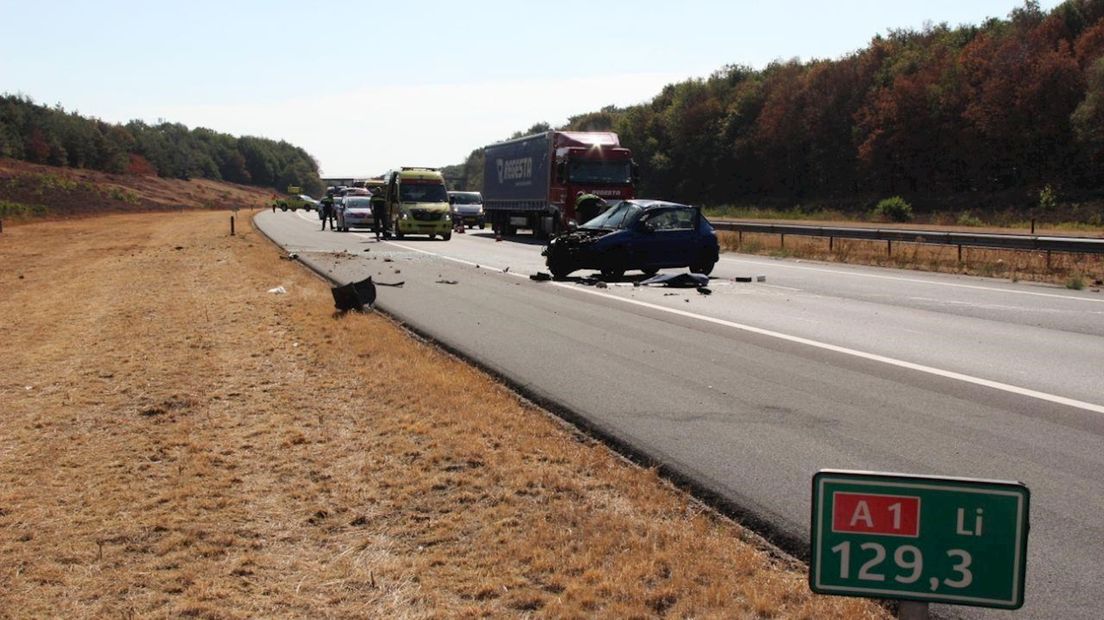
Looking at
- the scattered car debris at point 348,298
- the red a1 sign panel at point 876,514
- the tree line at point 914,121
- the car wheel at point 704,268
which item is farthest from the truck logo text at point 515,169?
the red a1 sign panel at point 876,514

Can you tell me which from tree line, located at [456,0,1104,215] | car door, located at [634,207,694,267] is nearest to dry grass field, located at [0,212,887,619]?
car door, located at [634,207,694,267]

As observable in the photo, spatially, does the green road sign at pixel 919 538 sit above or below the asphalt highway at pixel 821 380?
above

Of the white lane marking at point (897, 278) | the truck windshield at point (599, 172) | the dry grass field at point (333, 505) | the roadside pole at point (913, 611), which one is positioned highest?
the truck windshield at point (599, 172)

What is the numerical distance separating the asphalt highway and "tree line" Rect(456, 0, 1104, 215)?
168ft

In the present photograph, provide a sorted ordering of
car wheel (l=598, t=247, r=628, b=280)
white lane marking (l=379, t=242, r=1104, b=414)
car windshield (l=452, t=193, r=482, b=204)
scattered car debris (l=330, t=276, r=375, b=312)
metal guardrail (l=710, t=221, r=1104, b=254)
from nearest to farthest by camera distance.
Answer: white lane marking (l=379, t=242, r=1104, b=414), scattered car debris (l=330, t=276, r=375, b=312), car wheel (l=598, t=247, r=628, b=280), metal guardrail (l=710, t=221, r=1104, b=254), car windshield (l=452, t=193, r=482, b=204)

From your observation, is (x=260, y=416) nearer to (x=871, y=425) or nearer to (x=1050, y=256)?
(x=871, y=425)

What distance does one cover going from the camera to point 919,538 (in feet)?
8.16

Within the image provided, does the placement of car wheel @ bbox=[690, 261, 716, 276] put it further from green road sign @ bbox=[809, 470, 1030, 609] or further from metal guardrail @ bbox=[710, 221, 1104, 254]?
green road sign @ bbox=[809, 470, 1030, 609]

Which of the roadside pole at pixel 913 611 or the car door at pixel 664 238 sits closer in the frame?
the roadside pole at pixel 913 611

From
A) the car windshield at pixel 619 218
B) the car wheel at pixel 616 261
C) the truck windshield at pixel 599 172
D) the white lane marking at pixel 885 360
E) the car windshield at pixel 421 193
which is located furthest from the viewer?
the car windshield at pixel 421 193

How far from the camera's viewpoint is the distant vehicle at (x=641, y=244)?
2119cm

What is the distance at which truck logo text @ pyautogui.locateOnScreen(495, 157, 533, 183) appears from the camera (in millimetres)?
40072

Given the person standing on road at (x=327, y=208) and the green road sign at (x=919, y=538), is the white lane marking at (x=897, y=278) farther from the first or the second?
the person standing on road at (x=327, y=208)

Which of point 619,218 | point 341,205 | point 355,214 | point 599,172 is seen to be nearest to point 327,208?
point 341,205
